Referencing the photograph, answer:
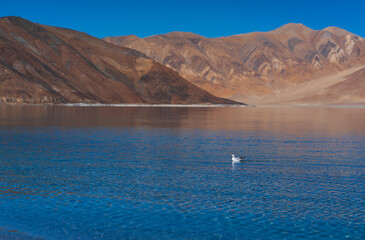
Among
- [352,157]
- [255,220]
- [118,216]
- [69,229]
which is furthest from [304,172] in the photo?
[69,229]

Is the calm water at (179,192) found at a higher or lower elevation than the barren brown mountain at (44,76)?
lower

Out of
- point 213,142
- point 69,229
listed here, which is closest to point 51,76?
point 213,142

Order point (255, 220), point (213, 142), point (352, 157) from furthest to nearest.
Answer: point (213, 142) → point (352, 157) → point (255, 220)

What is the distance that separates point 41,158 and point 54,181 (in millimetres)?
8409

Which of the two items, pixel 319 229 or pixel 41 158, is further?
pixel 41 158

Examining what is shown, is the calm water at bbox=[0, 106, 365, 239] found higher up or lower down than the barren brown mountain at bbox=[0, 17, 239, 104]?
lower down

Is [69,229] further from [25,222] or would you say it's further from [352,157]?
[352,157]

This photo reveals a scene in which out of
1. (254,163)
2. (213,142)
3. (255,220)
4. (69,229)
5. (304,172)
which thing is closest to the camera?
(69,229)

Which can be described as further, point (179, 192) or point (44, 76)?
point (44, 76)

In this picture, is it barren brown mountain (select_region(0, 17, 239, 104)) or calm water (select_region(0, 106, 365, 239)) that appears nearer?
calm water (select_region(0, 106, 365, 239))

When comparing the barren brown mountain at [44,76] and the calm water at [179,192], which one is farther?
the barren brown mountain at [44,76]

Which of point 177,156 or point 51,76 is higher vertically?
point 51,76

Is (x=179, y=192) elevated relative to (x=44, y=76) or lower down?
lower down

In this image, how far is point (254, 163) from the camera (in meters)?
31.4
